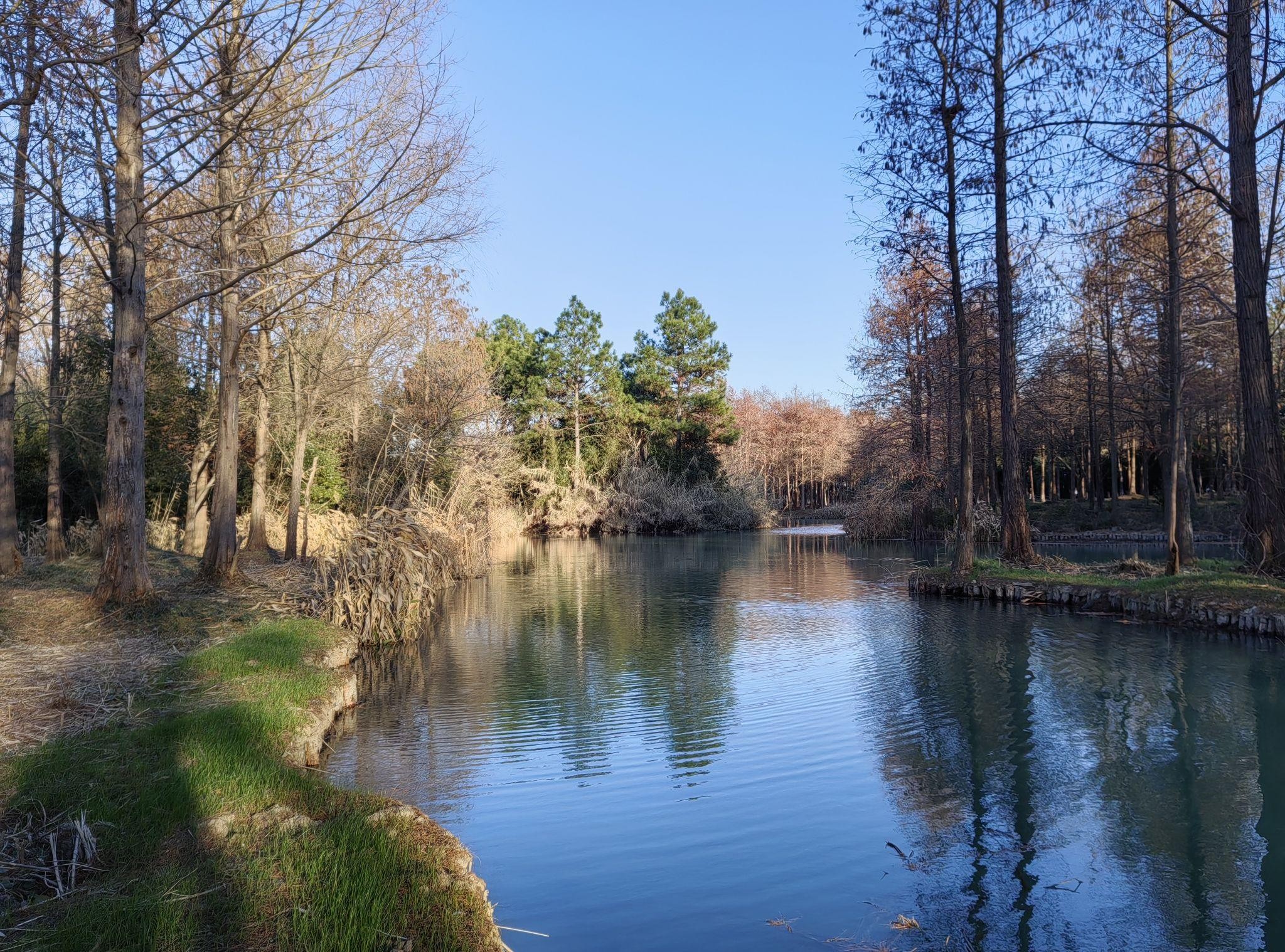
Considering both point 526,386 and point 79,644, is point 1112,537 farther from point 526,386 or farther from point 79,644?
point 79,644

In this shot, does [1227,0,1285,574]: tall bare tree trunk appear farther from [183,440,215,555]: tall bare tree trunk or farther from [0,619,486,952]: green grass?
[183,440,215,555]: tall bare tree trunk

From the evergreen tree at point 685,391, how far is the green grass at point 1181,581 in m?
27.2

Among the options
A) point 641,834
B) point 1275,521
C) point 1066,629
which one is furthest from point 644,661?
point 1275,521

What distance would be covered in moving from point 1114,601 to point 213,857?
1302 centimetres

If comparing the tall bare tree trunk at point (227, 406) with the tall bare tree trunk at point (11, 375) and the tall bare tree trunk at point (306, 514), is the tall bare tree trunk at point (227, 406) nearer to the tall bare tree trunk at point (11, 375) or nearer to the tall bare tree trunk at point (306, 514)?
the tall bare tree trunk at point (11, 375)

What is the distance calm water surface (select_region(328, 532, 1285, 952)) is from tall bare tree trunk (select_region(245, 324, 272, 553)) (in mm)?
5724

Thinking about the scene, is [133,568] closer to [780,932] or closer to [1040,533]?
[780,932]

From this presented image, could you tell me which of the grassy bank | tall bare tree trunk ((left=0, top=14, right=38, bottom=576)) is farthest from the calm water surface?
tall bare tree trunk ((left=0, top=14, right=38, bottom=576))

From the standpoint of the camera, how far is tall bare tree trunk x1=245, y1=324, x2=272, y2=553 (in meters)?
15.4

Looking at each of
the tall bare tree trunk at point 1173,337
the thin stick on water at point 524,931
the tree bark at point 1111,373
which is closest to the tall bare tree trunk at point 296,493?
the thin stick on water at point 524,931

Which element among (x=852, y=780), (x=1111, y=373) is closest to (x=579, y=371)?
(x=1111, y=373)

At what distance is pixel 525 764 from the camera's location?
6578 mm

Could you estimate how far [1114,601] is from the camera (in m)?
12.9

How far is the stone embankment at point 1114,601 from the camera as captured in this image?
10727 mm
